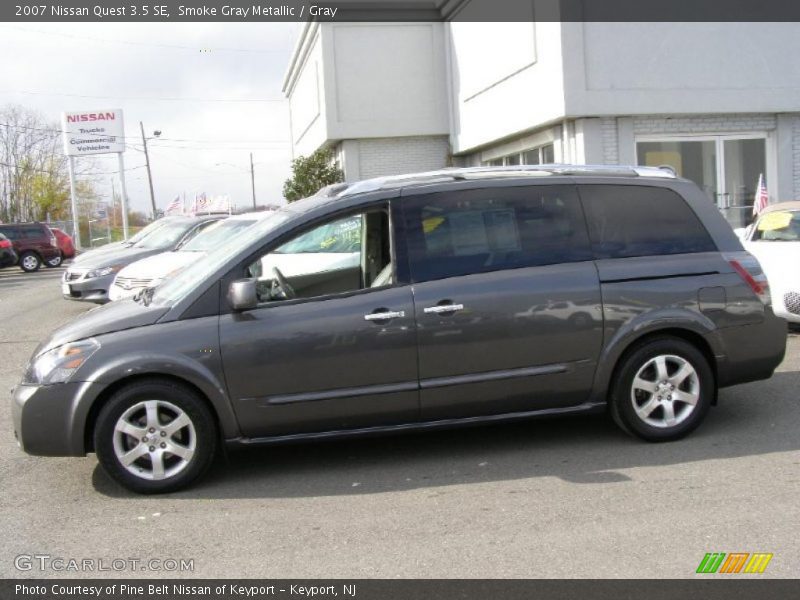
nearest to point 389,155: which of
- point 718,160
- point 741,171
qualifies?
point 718,160

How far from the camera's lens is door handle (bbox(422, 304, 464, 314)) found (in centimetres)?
513

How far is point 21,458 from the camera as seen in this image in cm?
583

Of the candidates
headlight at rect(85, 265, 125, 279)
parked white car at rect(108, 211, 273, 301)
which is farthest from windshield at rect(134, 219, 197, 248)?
parked white car at rect(108, 211, 273, 301)

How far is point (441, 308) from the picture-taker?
5.14 meters

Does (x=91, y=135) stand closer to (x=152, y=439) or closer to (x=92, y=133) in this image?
(x=92, y=133)

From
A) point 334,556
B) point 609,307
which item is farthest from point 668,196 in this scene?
Result: point 334,556

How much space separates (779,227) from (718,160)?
5.66 metres

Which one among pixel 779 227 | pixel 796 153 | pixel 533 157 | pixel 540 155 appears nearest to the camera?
pixel 779 227

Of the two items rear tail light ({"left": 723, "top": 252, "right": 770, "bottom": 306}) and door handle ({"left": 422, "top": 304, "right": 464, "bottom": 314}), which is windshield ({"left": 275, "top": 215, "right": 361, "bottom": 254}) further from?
rear tail light ({"left": 723, "top": 252, "right": 770, "bottom": 306})

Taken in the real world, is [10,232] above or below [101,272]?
above

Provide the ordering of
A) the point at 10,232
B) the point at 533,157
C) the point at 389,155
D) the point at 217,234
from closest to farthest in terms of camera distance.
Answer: the point at 217,234, the point at 533,157, the point at 389,155, the point at 10,232

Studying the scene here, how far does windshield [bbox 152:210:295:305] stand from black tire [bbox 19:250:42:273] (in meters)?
25.7

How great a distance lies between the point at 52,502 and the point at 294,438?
148 cm

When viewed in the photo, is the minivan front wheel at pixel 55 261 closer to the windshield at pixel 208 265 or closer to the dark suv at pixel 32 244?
the dark suv at pixel 32 244
